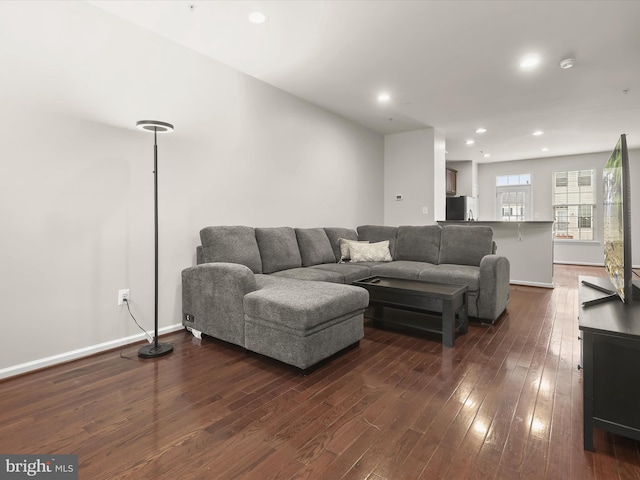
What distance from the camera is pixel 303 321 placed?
2.08 meters

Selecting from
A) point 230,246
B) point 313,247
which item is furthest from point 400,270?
point 230,246

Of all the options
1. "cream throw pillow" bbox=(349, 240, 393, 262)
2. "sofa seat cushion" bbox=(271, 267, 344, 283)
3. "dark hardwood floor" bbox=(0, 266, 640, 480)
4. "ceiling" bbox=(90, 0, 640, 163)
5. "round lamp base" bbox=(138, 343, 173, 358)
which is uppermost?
"ceiling" bbox=(90, 0, 640, 163)

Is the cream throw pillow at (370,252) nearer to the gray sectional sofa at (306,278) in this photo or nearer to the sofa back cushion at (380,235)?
the gray sectional sofa at (306,278)

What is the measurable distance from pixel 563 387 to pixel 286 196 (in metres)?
3.24

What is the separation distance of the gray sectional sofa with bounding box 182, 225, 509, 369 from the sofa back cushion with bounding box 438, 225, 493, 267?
0.4 inches

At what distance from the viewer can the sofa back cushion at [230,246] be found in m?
2.99

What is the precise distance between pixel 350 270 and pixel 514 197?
7.32 m

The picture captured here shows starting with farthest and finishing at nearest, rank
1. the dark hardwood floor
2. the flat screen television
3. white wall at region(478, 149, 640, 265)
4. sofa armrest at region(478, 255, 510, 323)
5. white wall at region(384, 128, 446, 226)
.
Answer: white wall at region(478, 149, 640, 265) < white wall at region(384, 128, 446, 226) < sofa armrest at region(478, 255, 510, 323) < the flat screen television < the dark hardwood floor

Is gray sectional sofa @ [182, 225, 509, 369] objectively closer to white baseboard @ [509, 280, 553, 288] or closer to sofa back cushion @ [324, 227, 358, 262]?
sofa back cushion @ [324, 227, 358, 262]

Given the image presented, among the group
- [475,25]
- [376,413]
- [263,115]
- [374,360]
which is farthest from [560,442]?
[263,115]

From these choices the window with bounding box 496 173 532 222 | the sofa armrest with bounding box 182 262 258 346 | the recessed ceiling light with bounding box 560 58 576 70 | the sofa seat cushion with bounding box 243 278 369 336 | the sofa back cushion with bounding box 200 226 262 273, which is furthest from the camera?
the window with bounding box 496 173 532 222

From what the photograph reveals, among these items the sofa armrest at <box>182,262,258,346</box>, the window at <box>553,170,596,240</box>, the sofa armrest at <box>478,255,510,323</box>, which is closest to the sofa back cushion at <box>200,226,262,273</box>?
the sofa armrest at <box>182,262,258,346</box>

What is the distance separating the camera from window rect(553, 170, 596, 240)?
25.9 feet

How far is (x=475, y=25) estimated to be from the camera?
2775 mm
